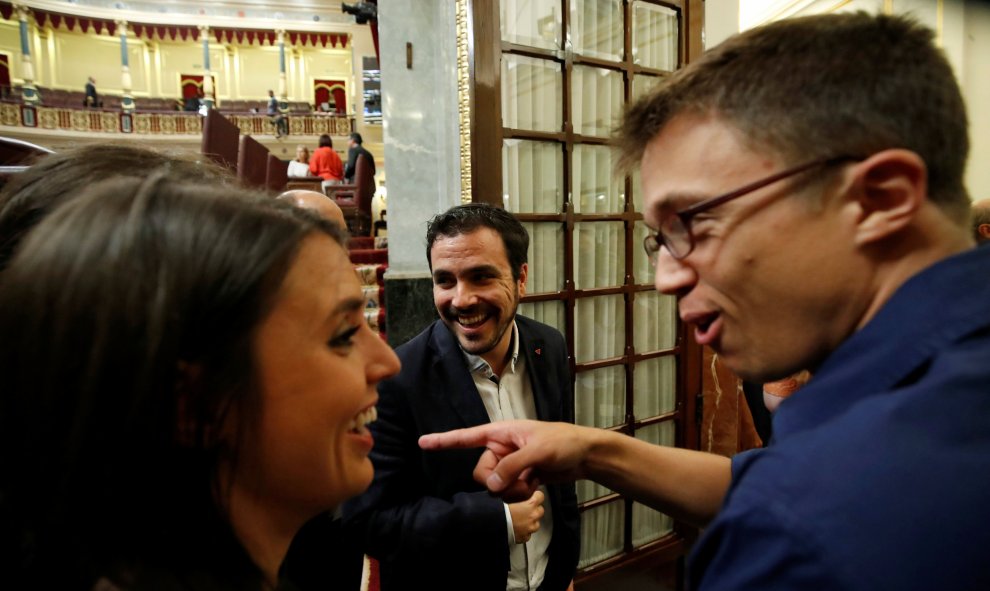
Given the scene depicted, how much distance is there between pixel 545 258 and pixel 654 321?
89cm

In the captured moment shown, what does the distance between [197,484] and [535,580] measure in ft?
4.39

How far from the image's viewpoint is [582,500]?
117 inches

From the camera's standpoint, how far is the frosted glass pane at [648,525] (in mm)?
3207

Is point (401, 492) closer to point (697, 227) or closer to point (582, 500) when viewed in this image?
point (697, 227)

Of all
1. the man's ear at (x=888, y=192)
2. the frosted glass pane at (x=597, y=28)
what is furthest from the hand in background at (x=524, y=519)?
the frosted glass pane at (x=597, y=28)

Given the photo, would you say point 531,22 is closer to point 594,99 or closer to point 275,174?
point 594,99

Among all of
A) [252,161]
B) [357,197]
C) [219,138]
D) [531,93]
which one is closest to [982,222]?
[531,93]

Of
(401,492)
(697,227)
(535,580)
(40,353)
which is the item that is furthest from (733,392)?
(40,353)

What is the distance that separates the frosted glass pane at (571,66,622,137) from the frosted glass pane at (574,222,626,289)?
546 millimetres

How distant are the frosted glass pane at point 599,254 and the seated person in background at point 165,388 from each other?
229 centimetres

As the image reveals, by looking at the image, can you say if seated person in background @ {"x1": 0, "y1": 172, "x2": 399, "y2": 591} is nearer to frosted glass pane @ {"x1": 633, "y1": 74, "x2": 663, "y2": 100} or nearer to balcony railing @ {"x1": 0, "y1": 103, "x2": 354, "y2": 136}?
frosted glass pane @ {"x1": 633, "y1": 74, "x2": 663, "y2": 100}

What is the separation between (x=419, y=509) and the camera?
1436mm

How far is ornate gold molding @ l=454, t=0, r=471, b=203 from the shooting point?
253cm

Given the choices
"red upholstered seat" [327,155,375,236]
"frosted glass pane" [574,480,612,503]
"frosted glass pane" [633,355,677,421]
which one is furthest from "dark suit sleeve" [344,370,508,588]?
"red upholstered seat" [327,155,375,236]
